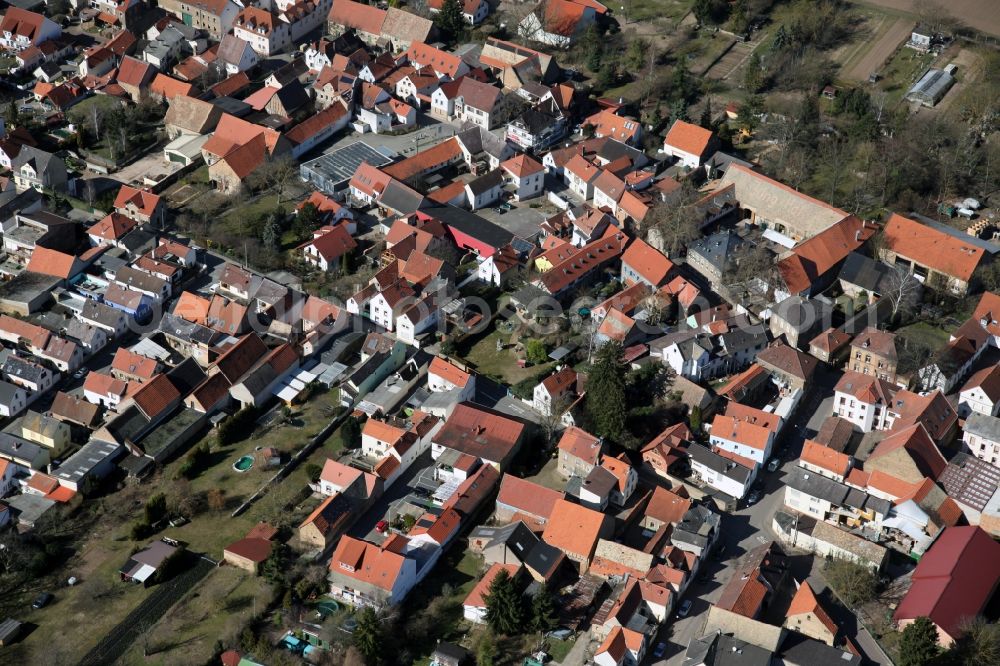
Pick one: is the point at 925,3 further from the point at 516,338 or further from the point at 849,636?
the point at 849,636

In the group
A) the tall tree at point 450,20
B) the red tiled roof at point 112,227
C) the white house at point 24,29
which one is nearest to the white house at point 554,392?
the red tiled roof at point 112,227

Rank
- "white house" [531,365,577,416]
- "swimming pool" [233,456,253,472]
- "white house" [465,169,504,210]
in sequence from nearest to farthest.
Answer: "swimming pool" [233,456,253,472] → "white house" [531,365,577,416] → "white house" [465,169,504,210]

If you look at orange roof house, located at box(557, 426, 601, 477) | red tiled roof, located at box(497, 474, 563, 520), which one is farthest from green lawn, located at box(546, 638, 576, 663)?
orange roof house, located at box(557, 426, 601, 477)

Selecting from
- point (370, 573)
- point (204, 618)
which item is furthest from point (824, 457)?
point (204, 618)

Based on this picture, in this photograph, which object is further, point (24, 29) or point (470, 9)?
point (470, 9)

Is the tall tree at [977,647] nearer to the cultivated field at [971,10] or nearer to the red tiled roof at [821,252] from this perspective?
the red tiled roof at [821,252]

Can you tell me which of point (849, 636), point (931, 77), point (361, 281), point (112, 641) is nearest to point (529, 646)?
point (849, 636)

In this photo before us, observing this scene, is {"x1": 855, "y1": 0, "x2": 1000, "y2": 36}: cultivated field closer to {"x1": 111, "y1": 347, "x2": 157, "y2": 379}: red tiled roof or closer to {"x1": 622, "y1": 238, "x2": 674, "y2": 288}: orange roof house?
{"x1": 622, "y1": 238, "x2": 674, "y2": 288}: orange roof house

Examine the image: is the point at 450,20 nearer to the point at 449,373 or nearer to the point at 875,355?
the point at 449,373
